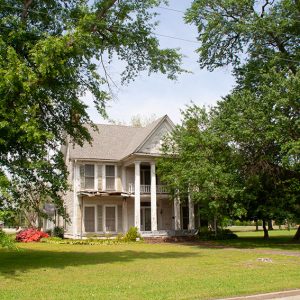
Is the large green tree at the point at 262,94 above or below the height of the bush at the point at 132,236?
above

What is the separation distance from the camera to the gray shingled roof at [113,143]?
116 feet

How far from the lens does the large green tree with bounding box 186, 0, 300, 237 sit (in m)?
22.1

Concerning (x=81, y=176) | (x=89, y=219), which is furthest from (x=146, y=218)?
(x=81, y=176)

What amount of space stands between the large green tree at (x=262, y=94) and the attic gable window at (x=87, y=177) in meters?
12.5

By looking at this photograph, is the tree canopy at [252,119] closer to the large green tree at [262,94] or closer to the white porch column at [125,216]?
the large green tree at [262,94]

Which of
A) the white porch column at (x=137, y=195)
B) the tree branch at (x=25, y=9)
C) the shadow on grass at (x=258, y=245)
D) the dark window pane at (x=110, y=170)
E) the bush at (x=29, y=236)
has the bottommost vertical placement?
the shadow on grass at (x=258, y=245)

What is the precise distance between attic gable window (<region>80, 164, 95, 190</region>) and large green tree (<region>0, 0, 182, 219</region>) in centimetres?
1489

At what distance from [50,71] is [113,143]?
22.9 meters

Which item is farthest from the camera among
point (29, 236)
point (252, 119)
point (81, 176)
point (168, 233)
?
point (81, 176)

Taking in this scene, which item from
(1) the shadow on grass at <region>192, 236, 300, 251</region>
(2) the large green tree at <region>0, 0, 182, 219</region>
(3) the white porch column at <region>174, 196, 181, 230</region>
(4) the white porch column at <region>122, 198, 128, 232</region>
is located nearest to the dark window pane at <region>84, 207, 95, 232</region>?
(4) the white porch column at <region>122, 198, 128, 232</region>

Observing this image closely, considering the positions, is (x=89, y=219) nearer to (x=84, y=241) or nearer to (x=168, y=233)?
(x=84, y=241)

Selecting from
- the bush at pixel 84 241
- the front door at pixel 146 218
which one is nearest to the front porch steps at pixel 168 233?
the bush at pixel 84 241

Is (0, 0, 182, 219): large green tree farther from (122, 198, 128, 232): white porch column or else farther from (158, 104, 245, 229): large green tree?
(122, 198, 128, 232): white porch column

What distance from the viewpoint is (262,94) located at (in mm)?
24453
